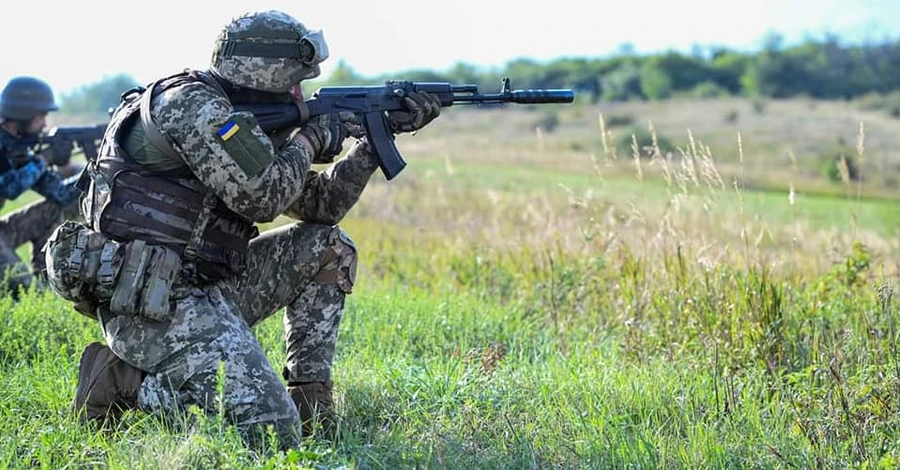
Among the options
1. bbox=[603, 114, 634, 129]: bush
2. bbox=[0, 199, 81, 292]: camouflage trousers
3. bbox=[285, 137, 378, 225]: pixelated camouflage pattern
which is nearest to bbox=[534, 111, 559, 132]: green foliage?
bbox=[603, 114, 634, 129]: bush

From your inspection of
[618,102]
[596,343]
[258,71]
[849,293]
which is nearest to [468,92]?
[258,71]

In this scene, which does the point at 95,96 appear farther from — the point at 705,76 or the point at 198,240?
the point at 198,240

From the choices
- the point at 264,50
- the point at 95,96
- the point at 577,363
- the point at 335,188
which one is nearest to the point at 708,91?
the point at 95,96

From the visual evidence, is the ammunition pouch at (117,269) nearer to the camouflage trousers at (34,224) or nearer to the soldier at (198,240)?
the soldier at (198,240)

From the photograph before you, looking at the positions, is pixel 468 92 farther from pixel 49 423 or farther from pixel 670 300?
pixel 49 423

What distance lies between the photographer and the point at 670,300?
6234 mm

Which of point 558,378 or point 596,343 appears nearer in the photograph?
point 558,378

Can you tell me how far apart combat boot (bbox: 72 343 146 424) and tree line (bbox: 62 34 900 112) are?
6793 cm

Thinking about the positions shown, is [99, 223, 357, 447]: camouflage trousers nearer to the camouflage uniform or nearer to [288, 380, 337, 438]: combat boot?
[288, 380, 337, 438]: combat boot

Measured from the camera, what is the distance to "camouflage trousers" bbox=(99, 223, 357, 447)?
13.8 ft

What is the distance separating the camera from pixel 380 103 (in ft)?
16.5

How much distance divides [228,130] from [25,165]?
4643 mm

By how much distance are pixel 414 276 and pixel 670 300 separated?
8.80ft

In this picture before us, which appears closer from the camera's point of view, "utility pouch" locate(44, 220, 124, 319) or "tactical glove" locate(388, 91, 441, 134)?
"utility pouch" locate(44, 220, 124, 319)
